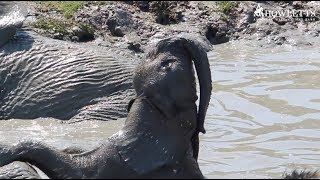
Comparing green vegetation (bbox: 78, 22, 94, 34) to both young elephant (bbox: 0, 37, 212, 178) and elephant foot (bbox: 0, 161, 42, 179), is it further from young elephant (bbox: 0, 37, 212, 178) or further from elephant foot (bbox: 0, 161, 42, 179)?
young elephant (bbox: 0, 37, 212, 178)

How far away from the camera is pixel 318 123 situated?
350 inches

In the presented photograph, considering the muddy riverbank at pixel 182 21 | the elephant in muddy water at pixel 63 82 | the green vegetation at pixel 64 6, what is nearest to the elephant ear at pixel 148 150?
the elephant in muddy water at pixel 63 82

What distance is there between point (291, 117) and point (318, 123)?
1.23ft

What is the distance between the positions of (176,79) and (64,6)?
8046 mm

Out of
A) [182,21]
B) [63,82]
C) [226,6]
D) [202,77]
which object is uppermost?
[202,77]

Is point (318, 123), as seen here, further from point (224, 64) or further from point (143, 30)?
point (143, 30)

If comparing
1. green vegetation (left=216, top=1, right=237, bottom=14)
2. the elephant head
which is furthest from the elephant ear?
green vegetation (left=216, top=1, right=237, bottom=14)

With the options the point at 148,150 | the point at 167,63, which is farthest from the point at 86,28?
the point at 148,150

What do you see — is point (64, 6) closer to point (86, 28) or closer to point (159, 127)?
point (86, 28)

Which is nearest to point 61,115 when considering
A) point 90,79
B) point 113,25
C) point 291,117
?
point 90,79

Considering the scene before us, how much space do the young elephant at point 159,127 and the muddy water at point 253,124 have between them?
98 centimetres

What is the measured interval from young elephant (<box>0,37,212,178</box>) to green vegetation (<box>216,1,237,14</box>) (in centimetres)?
797

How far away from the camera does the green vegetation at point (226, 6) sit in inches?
553

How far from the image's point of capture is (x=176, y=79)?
19.4 feet
